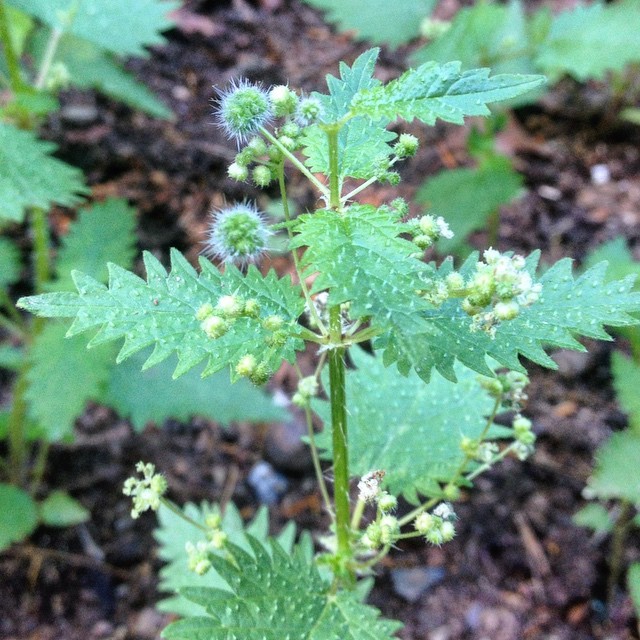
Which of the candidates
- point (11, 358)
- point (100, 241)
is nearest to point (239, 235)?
point (11, 358)

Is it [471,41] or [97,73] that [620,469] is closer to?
[471,41]

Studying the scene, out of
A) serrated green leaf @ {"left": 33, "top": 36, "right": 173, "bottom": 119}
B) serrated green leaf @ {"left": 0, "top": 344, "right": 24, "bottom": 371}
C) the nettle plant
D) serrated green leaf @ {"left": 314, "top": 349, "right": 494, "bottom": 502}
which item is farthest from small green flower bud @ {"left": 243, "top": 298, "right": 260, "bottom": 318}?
serrated green leaf @ {"left": 33, "top": 36, "right": 173, "bottom": 119}

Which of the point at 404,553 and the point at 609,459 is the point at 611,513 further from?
the point at 404,553

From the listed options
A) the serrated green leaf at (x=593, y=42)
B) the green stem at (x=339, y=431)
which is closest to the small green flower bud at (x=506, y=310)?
the green stem at (x=339, y=431)

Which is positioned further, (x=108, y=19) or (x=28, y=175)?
→ (x=108, y=19)

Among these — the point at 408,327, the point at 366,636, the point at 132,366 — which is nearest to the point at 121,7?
the point at 132,366

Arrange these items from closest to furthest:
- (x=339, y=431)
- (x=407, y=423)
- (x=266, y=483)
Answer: (x=339, y=431) < (x=407, y=423) < (x=266, y=483)

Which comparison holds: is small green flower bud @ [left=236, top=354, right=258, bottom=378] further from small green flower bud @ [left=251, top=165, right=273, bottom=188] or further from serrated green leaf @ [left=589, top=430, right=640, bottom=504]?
serrated green leaf @ [left=589, top=430, right=640, bottom=504]
